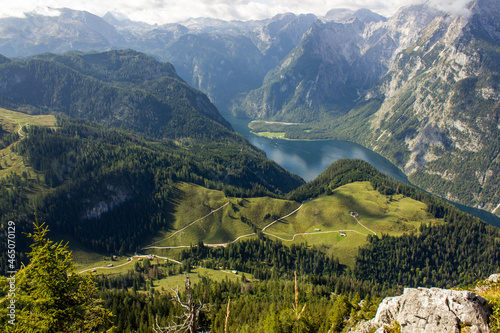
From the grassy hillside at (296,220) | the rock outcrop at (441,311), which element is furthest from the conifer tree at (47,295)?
the grassy hillside at (296,220)

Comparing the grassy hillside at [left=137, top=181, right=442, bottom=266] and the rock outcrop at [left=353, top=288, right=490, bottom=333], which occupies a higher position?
the rock outcrop at [left=353, top=288, right=490, bottom=333]

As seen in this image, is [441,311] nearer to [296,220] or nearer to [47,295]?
[47,295]

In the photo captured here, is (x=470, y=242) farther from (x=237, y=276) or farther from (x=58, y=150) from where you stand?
(x=58, y=150)

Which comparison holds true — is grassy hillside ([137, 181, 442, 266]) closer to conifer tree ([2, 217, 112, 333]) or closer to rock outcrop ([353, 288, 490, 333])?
rock outcrop ([353, 288, 490, 333])

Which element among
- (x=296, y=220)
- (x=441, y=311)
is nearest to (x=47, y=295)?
(x=441, y=311)

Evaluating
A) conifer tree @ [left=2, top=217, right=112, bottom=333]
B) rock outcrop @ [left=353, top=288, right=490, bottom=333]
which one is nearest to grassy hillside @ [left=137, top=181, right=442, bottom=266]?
rock outcrop @ [left=353, top=288, right=490, bottom=333]

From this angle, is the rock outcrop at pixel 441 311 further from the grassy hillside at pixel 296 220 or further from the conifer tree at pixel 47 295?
the grassy hillside at pixel 296 220

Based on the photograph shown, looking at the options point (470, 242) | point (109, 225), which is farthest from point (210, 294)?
point (470, 242)

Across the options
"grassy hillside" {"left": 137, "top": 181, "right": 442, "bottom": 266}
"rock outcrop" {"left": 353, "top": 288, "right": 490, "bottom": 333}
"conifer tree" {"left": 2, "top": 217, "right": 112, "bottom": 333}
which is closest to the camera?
"conifer tree" {"left": 2, "top": 217, "right": 112, "bottom": 333}
